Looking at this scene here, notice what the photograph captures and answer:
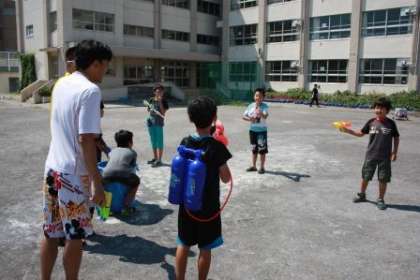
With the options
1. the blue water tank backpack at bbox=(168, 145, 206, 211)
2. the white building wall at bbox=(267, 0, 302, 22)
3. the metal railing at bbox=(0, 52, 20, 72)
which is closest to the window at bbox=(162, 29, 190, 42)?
the white building wall at bbox=(267, 0, 302, 22)

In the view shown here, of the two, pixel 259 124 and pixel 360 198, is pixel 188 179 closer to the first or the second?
pixel 360 198

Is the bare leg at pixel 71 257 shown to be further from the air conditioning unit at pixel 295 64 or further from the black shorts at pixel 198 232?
the air conditioning unit at pixel 295 64

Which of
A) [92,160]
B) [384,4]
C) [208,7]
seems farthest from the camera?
[208,7]

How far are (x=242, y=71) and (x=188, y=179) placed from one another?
36624 millimetres

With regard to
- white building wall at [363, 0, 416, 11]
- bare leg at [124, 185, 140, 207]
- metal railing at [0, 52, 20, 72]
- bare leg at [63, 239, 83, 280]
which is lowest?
Answer: bare leg at [124, 185, 140, 207]

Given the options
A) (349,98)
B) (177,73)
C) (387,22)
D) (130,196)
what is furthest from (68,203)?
(177,73)

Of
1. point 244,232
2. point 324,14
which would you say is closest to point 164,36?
point 324,14

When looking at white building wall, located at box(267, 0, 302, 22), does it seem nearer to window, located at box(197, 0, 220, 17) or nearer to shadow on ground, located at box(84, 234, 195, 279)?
window, located at box(197, 0, 220, 17)

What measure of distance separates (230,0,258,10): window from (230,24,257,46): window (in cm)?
192

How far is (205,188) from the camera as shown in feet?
10.2

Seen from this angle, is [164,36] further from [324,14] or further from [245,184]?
[245,184]

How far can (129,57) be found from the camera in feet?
111

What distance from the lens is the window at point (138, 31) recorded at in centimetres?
3378

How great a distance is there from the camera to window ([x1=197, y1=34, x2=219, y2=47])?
41062 millimetres
